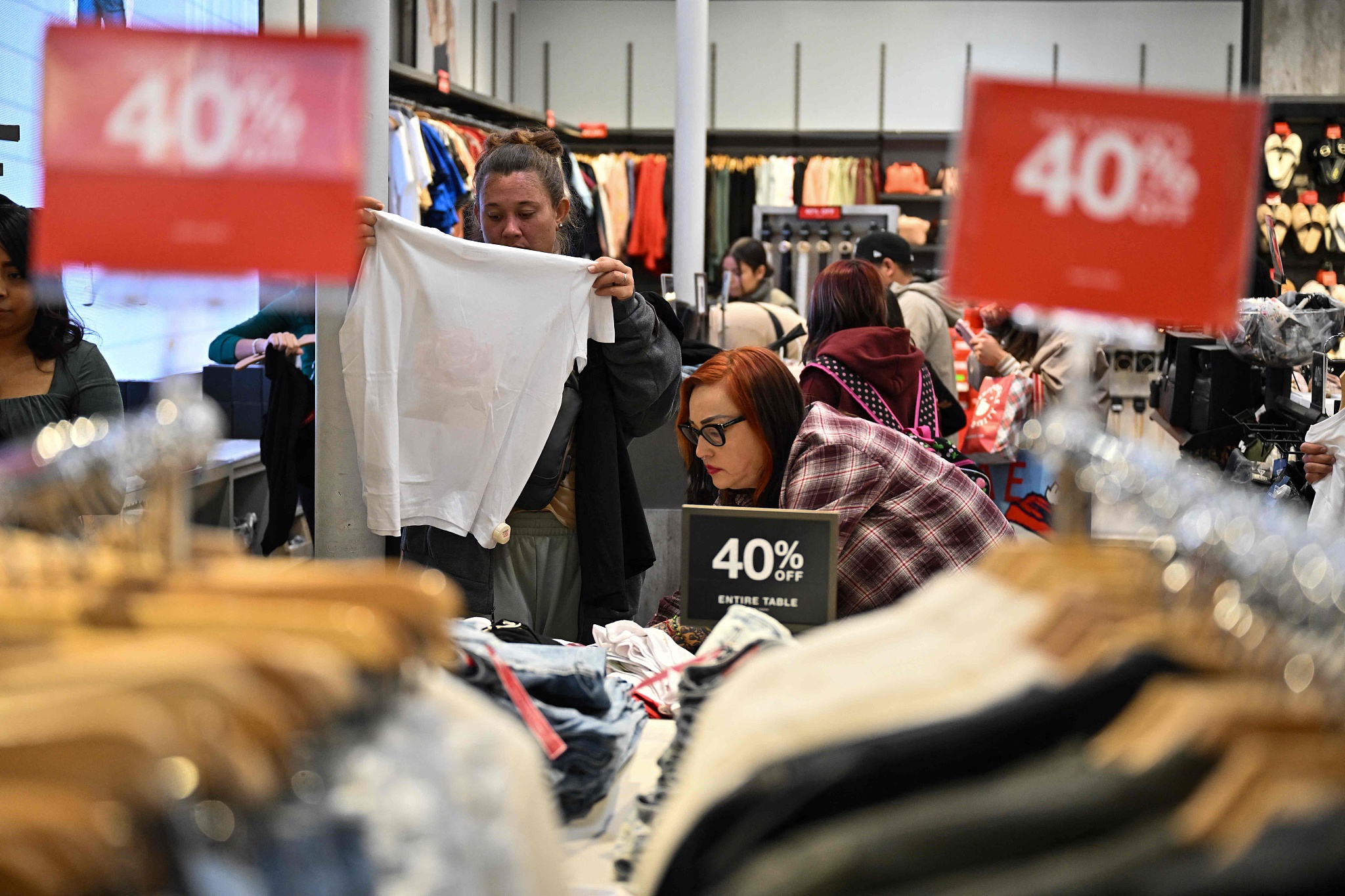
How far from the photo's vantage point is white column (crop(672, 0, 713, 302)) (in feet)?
22.7

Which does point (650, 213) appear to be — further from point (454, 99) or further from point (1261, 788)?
point (1261, 788)

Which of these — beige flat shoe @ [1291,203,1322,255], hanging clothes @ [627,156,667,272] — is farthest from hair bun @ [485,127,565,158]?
beige flat shoe @ [1291,203,1322,255]

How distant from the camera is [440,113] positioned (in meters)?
6.95

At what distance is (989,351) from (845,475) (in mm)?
2885

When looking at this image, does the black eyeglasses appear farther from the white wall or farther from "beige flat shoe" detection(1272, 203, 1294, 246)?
the white wall

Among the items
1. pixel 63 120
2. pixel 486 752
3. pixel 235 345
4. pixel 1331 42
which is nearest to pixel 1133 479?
pixel 486 752

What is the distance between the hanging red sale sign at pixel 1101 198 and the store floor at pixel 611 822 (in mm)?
659

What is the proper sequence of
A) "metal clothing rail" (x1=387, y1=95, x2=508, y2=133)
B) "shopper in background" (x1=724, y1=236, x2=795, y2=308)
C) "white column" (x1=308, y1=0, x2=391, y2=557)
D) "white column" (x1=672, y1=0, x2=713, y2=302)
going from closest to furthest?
"white column" (x1=308, y1=0, x2=391, y2=557) → "shopper in background" (x1=724, y1=236, x2=795, y2=308) → "metal clothing rail" (x1=387, y1=95, x2=508, y2=133) → "white column" (x1=672, y1=0, x2=713, y2=302)

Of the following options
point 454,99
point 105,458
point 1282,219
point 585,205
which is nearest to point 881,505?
point 105,458

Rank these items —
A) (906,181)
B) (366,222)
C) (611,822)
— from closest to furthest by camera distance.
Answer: (611,822)
(366,222)
(906,181)

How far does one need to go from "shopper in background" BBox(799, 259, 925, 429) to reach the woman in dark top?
1960mm

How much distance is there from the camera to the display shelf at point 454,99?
22.0 feet

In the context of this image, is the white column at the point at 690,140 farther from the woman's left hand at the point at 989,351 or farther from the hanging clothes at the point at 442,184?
the woman's left hand at the point at 989,351

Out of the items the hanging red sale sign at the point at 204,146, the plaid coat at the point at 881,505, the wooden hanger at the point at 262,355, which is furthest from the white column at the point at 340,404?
the hanging red sale sign at the point at 204,146
